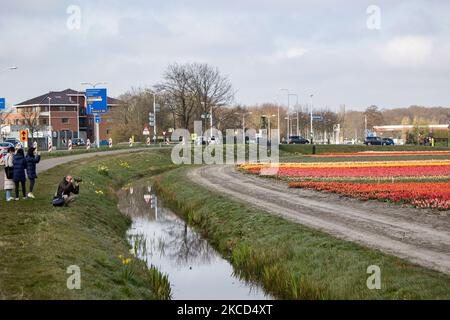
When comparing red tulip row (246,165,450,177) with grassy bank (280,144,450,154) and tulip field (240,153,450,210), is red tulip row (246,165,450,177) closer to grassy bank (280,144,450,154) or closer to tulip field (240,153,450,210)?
tulip field (240,153,450,210)

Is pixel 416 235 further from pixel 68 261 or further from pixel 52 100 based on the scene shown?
pixel 52 100

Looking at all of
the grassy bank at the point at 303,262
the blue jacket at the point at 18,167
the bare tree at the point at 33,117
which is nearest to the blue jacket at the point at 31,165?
the blue jacket at the point at 18,167

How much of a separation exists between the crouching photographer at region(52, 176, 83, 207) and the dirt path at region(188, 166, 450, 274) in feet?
25.0

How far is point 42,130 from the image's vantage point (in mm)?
116188

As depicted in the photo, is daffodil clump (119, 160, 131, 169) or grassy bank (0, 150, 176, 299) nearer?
grassy bank (0, 150, 176, 299)

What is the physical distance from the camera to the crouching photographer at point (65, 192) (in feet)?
70.5

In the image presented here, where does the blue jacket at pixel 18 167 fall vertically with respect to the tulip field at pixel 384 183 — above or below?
above

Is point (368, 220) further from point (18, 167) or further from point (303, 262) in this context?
point (18, 167)

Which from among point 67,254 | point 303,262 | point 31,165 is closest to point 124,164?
point 31,165

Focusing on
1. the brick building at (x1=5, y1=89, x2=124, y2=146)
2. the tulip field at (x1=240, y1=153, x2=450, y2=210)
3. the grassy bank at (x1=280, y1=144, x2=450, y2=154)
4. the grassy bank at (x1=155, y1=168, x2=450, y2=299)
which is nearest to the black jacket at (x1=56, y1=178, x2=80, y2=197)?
the grassy bank at (x1=155, y1=168, x2=450, y2=299)

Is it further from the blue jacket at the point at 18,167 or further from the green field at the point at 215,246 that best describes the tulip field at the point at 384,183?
the blue jacket at the point at 18,167

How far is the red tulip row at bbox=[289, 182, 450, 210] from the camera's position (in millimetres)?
21875

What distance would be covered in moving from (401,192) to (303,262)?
1181cm

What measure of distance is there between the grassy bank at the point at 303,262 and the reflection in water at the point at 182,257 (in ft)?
1.72
